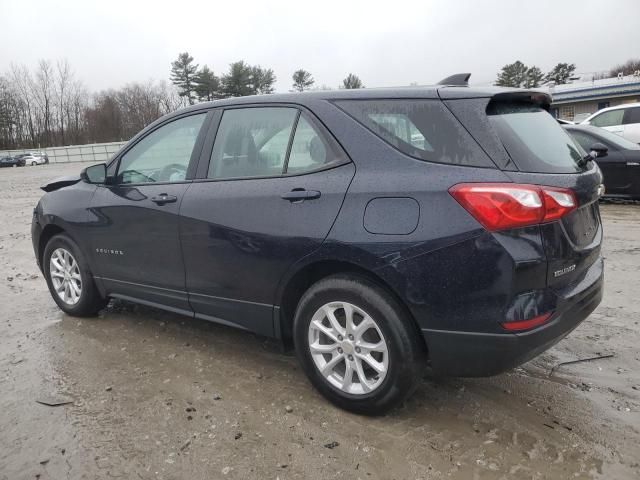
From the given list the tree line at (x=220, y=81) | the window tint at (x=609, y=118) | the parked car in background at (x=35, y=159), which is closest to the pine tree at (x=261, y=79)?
the tree line at (x=220, y=81)

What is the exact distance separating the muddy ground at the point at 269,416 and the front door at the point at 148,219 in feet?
1.58

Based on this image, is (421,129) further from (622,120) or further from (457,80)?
(622,120)

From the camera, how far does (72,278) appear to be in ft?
15.1

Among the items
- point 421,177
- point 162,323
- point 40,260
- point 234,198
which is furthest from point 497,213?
point 40,260

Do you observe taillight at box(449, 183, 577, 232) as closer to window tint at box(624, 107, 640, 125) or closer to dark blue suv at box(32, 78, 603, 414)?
dark blue suv at box(32, 78, 603, 414)

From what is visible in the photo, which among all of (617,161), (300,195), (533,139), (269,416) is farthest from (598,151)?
(617,161)

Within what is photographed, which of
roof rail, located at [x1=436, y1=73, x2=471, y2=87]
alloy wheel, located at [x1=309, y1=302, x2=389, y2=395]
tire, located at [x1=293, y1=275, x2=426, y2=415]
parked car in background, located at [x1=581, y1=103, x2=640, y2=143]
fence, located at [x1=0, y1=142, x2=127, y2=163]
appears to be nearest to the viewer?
tire, located at [x1=293, y1=275, x2=426, y2=415]

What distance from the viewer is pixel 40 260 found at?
4895 millimetres

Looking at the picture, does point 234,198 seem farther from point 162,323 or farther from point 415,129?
point 162,323

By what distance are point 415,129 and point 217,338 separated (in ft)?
7.60

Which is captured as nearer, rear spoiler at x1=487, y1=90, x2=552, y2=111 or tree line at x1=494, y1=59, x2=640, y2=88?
rear spoiler at x1=487, y1=90, x2=552, y2=111

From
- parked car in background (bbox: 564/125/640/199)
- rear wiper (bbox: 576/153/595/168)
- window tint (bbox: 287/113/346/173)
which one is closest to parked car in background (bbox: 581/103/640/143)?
parked car in background (bbox: 564/125/640/199)

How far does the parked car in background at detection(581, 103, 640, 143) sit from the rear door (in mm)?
10162

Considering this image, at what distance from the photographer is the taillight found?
7.88 feet
